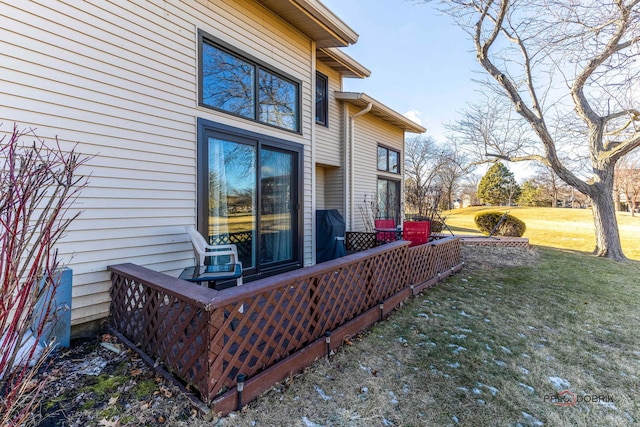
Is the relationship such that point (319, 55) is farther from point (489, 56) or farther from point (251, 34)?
point (489, 56)

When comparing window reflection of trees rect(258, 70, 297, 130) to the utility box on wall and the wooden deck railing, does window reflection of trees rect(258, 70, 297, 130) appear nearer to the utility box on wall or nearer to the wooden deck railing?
the wooden deck railing

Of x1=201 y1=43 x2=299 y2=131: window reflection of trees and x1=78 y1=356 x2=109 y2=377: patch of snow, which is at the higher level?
x1=201 y1=43 x2=299 y2=131: window reflection of trees

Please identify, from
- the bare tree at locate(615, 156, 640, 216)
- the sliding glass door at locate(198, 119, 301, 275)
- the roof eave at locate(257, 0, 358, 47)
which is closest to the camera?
the sliding glass door at locate(198, 119, 301, 275)

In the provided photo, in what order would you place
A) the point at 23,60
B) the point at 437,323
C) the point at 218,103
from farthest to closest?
the point at 218,103, the point at 437,323, the point at 23,60

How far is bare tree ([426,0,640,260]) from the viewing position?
5.95 m

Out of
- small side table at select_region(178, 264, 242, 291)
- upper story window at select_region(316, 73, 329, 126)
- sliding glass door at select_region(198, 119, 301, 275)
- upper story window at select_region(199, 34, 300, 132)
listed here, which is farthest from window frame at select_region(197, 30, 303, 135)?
upper story window at select_region(316, 73, 329, 126)

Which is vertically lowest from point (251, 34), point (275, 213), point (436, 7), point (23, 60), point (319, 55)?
point (275, 213)

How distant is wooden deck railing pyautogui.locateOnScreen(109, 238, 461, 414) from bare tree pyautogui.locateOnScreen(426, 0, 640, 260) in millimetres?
6805

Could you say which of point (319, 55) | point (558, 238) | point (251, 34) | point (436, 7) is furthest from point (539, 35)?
point (558, 238)

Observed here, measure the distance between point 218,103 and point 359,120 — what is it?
16.8ft

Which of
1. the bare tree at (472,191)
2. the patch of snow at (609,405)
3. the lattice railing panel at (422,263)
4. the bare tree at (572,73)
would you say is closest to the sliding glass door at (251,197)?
the lattice railing panel at (422,263)

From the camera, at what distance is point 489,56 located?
8445 millimetres

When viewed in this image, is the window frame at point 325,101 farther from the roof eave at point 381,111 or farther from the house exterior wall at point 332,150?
the roof eave at point 381,111

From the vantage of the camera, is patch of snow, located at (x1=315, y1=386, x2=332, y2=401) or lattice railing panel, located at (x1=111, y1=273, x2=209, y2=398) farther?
patch of snow, located at (x1=315, y1=386, x2=332, y2=401)
